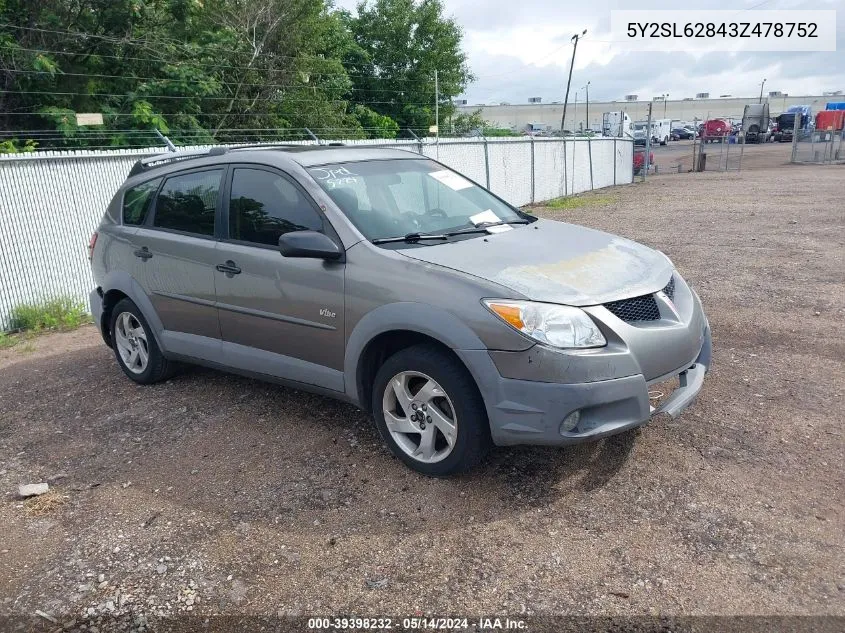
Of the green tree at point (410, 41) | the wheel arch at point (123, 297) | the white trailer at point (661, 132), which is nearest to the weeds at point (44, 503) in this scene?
the wheel arch at point (123, 297)

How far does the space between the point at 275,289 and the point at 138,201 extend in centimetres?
193

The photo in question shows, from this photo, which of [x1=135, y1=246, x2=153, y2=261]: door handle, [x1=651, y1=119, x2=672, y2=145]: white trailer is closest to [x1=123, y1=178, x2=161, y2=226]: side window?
[x1=135, y1=246, x2=153, y2=261]: door handle

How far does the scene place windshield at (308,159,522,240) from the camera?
427cm

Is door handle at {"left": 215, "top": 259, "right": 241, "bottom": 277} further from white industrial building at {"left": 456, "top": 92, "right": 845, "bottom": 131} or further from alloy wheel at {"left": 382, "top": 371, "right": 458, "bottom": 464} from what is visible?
white industrial building at {"left": 456, "top": 92, "right": 845, "bottom": 131}

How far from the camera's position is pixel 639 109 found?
96.3 meters

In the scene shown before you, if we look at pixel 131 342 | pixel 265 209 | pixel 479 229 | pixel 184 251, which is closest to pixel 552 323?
pixel 479 229

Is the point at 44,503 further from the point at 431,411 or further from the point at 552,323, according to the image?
the point at 552,323

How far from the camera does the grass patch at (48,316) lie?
7816mm

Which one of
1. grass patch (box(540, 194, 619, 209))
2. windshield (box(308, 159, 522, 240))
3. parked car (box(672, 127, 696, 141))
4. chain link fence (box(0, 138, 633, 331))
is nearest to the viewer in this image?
windshield (box(308, 159, 522, 240))

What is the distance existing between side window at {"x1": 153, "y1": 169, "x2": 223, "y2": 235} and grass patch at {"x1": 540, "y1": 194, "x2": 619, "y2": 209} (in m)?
14.2

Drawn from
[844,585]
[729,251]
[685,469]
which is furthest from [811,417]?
[729,251]

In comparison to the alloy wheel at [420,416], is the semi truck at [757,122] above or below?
above

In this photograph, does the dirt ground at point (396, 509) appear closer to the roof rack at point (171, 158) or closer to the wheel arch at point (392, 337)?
the wheel arch at point (392, 337)

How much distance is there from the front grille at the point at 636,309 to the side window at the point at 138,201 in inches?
142
